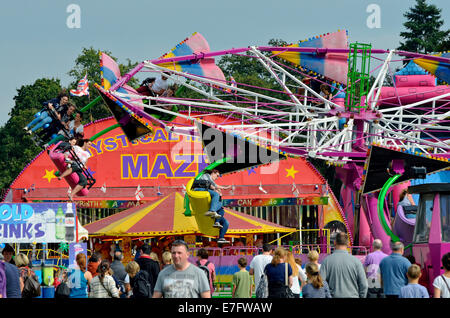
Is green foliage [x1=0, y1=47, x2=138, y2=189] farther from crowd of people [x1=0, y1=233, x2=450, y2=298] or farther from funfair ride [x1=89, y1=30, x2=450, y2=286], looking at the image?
crowd of people [x1=0, y1=233, x2=450, y2=298]

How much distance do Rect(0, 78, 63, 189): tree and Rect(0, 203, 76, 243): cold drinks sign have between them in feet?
144

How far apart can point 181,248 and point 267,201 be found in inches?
1141

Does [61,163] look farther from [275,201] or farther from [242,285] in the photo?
[275,201]

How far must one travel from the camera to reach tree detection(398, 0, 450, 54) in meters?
65.1

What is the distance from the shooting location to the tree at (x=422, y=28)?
65125mm

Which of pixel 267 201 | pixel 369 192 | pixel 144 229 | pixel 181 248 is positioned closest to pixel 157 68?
pixel 144 229

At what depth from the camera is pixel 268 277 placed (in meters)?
13.4

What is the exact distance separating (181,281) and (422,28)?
193 feet

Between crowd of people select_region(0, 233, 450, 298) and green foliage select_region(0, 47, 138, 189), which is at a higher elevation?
green foliage select_region(0, 47, 138, 189)

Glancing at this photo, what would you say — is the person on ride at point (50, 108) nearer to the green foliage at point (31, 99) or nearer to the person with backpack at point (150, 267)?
the person with backpack at point (150, 267)

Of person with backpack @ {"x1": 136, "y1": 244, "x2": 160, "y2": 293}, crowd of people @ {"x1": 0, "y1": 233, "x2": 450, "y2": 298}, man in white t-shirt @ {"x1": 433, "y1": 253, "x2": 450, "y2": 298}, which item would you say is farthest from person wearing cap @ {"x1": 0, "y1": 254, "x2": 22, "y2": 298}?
man in white t-shirt @ {"x1": 433, "y1": 253, "x2": 450, "y2": 298}

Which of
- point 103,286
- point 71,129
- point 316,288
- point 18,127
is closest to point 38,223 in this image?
point 103,286

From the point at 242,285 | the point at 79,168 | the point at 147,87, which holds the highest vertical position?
the point at 147,87

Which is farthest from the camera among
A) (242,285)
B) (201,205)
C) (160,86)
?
(160,86)
